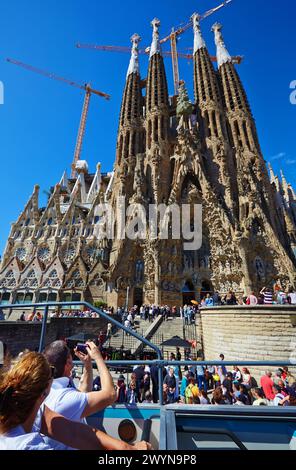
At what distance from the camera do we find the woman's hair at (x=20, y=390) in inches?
45.6

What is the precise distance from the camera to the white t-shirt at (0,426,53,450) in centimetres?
109

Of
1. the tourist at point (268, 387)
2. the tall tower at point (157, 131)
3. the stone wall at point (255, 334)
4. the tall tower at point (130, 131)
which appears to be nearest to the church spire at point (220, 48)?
the tall tower at point (157, 131)

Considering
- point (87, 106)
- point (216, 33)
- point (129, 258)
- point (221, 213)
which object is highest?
point (87, 106)

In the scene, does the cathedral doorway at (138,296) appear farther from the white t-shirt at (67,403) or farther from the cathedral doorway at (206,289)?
the white t-shirt at (67,403)

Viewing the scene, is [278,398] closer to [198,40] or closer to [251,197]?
[251,197]

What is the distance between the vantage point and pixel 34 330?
571 inches

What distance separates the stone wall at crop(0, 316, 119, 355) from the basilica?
Answer: 19.4 feet

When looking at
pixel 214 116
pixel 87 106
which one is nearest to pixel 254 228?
pixel 214 116

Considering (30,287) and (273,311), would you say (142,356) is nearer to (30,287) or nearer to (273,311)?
(273,311)

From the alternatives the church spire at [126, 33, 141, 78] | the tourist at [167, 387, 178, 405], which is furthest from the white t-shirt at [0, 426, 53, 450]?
the church spire at [126, 33, 141, 78]

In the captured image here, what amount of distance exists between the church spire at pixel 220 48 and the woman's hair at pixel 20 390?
45661 millimetres

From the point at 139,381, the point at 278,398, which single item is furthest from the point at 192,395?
the point at 278,398

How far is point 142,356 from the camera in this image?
11703mm
